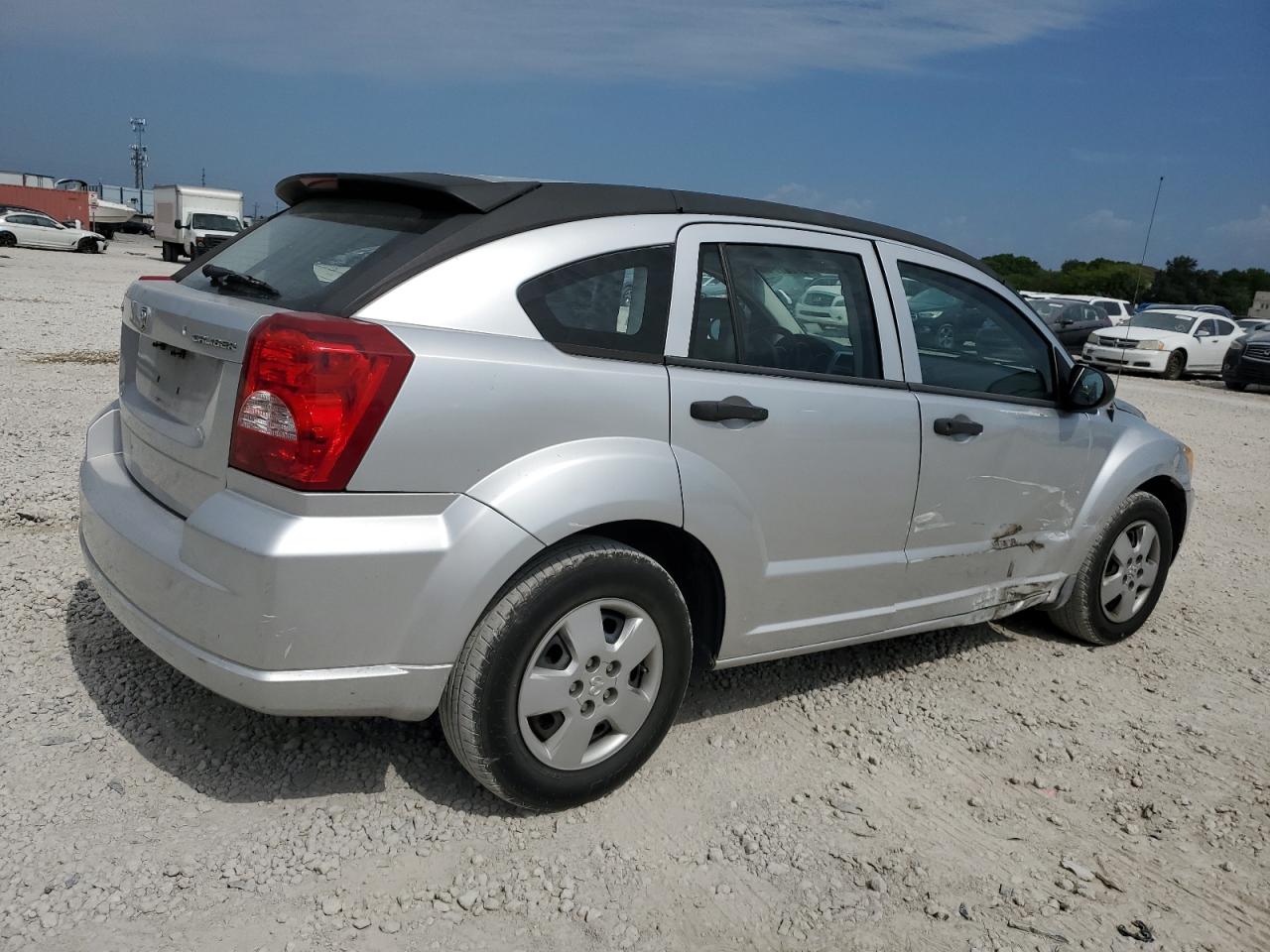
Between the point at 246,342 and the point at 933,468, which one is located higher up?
the point at 246,342

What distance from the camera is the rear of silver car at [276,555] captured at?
2.53m

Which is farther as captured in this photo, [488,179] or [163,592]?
[488,179]

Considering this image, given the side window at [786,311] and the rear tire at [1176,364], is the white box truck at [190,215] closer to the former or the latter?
the rear tire at [1176,364]

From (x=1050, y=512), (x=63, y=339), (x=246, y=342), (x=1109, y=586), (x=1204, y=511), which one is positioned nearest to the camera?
(x=246, y=342)

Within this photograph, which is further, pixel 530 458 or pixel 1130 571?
pixel 1130 571

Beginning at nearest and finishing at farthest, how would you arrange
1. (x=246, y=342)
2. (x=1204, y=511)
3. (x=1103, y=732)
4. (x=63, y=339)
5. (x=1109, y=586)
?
1. (x=246, y=342)
2. (x=1103, y=732)
3. (x=1109, y=586)
4. (x=1204, y=511)
5. (x=63, y=339)

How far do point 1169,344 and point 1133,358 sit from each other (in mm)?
977

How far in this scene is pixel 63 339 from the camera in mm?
12164

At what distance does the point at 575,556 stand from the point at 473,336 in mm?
648

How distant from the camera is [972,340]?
4.13 m

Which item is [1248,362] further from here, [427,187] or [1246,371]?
[427,187]

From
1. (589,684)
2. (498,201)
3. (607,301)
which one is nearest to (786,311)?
(607,301)

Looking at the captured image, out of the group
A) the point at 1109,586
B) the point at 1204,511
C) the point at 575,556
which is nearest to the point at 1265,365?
the point at 1204,511

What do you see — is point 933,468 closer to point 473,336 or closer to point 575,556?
point 575,556
